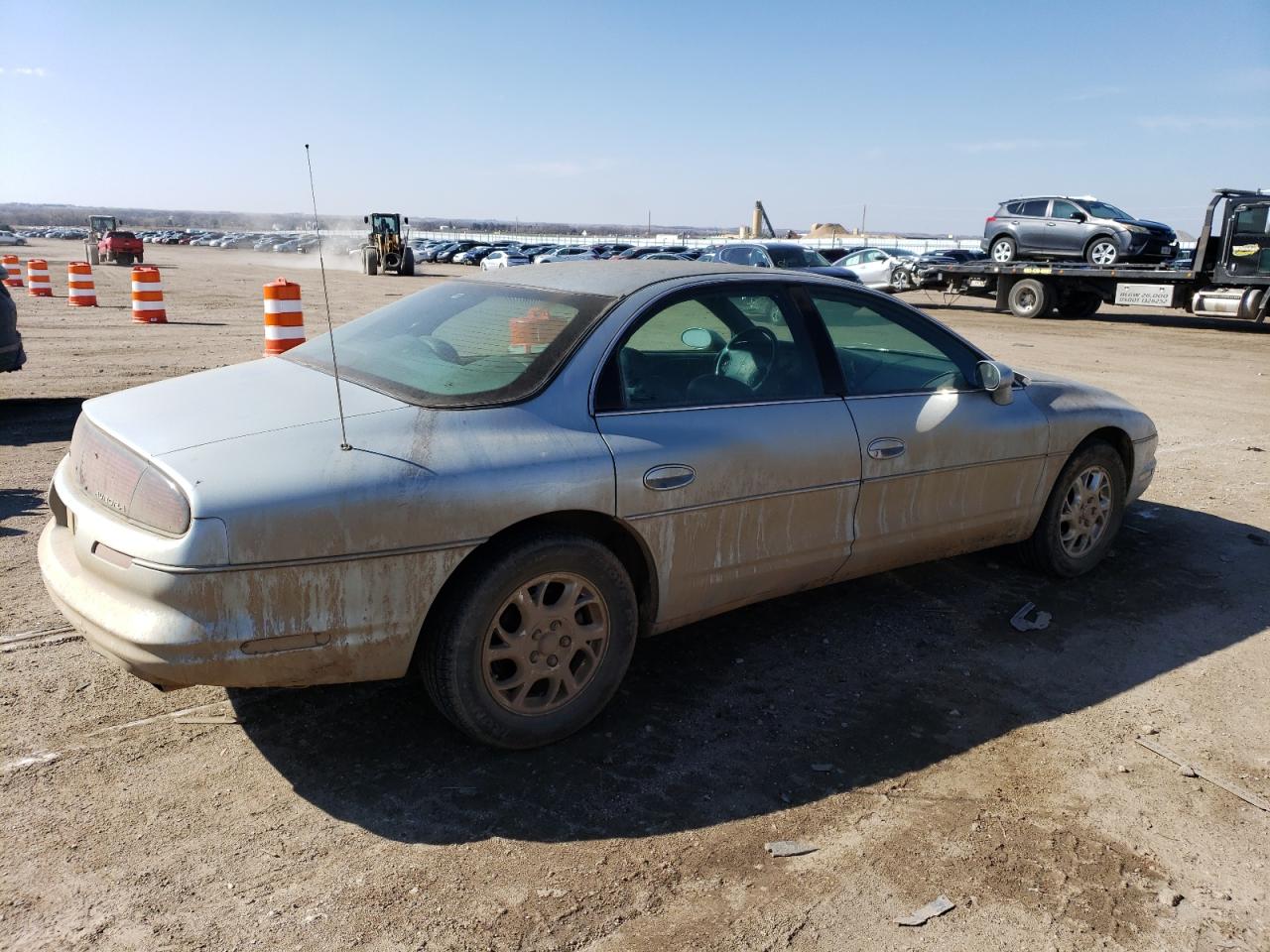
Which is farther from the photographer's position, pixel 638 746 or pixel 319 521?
pixel 638 746

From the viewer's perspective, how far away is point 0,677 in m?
3.59

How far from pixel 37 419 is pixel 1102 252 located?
21206 mm

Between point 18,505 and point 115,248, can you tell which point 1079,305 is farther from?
point 115,248

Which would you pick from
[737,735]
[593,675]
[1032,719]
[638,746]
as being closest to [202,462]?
[593,675]

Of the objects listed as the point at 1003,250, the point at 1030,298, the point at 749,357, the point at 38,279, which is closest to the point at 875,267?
the point at 1003,250

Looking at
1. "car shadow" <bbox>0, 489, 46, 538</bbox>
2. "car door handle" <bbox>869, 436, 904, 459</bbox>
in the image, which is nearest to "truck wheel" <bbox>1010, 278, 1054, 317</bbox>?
"car door handle" <bbox>869, 436, 904, 459</bbox>

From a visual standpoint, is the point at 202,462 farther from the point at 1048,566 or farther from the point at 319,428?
the point at 1048,566

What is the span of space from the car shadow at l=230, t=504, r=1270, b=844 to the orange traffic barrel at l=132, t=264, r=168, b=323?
576 inches

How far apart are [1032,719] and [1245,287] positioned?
63.7 ft

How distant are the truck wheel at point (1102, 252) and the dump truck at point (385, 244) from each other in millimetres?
26550

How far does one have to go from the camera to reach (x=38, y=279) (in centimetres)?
A: 2070

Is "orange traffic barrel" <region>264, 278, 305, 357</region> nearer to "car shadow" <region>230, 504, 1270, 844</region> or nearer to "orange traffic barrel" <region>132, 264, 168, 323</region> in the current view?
"car shadow" <region>230, 504, 1270, 844</region>

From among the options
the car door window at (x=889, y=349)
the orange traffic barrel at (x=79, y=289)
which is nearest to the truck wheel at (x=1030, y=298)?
the orange traffic barrel at (x=79, y=289)

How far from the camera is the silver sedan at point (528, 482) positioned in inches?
108
